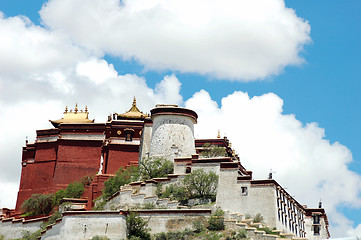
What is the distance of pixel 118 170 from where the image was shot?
61.8 metres

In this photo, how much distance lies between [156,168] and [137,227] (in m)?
7.34

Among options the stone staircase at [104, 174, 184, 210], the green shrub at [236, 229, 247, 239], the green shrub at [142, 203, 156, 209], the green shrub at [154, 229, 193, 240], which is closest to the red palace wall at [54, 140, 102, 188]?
the stone staircase at [104, 174, 184, 210]

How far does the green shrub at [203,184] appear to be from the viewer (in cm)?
5084

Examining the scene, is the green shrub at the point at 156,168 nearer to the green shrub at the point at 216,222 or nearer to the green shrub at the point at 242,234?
the green shrub at the point at 216,222

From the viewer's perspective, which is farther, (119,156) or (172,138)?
(119,156)

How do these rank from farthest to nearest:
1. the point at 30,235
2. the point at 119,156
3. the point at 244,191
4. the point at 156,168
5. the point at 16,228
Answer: the point at 119,156
the point at 16,228
the point at 30,235
the point at 156,168
the point at 244,191

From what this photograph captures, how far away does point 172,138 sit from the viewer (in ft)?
186

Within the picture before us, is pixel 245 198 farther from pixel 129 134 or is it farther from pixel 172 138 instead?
pixel 129 134

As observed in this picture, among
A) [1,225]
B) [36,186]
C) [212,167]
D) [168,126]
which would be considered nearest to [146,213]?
[212,167]

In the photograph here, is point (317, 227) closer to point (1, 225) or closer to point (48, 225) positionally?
point (48, 225)

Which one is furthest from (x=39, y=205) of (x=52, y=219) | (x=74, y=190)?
(x=52, y=219)

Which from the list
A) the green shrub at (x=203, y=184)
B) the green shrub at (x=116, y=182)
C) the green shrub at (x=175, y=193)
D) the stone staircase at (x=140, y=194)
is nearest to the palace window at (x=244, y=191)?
the green shrub at (x=203, y=184)

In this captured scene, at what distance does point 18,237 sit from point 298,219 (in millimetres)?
20568

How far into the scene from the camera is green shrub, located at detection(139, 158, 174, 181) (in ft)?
179
